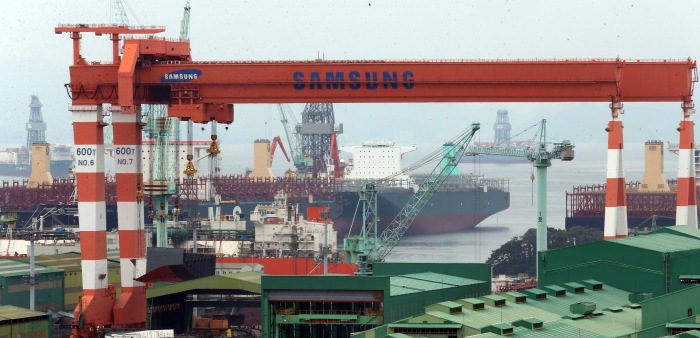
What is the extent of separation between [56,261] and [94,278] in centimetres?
2613

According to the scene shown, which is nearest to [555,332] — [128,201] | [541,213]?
[128,201]

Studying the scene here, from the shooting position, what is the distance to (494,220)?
196m

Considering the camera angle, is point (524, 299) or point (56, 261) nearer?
point (524, 299)

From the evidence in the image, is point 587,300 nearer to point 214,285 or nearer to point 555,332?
point 555,332

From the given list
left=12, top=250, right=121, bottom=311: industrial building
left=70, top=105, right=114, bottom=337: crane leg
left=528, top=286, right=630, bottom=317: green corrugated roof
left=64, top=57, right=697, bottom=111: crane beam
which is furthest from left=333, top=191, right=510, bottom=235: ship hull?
left=528, top=286, right=630, bottom=317: green corrugated roof

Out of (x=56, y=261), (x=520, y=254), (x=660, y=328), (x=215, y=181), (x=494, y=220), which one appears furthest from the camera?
(x=494, y=220)

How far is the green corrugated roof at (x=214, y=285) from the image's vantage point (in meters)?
50.1

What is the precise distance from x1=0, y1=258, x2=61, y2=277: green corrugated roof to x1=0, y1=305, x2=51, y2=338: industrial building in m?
14.8

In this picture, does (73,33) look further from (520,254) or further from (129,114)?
(520,254)

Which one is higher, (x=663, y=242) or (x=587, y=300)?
(x=663, y=242)

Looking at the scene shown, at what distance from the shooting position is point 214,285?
51500mm

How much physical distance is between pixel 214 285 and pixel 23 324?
994 centimetres

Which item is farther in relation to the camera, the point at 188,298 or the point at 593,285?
the point at 188,298

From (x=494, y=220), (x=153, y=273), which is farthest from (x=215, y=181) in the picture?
(x=153, y=273)
